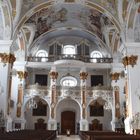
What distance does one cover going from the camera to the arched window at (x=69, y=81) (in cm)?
2741

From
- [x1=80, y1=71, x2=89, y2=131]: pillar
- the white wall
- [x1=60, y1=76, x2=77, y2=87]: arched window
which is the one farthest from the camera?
the white wall

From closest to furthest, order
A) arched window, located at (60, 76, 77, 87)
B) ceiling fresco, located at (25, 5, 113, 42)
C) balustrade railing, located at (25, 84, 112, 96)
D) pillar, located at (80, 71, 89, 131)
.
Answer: ceiling fresco, located at (25, 5, 113, 42)
pillar, located at (80, 71, 89, 131)
balustrade railing, located at (25, 84, 112, 96)
arched window, located at (60, 76, 77, 87)

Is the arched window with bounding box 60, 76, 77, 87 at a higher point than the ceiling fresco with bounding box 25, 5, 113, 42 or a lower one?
lower

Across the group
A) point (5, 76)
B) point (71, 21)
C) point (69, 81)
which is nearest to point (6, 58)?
point (5, 76)

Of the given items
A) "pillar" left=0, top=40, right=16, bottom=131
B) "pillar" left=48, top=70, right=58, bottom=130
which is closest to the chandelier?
"pillar" left=48, top=70, right=58, bottom=130

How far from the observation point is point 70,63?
2520 centimetres

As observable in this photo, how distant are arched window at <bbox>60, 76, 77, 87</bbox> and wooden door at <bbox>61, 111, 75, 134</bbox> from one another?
3.06 m

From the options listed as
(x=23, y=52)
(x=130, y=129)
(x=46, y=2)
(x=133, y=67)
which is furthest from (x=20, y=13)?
(x=130, y=129)

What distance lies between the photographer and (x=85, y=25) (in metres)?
24.7

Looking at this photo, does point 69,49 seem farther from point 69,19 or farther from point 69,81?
point 69,19

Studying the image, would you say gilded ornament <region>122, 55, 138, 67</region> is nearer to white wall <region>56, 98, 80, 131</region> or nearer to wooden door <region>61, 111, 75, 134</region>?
white wall <region>56, 98, 80, 131</region>

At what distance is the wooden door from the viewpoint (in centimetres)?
2747

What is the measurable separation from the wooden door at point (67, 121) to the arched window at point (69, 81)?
3055mm

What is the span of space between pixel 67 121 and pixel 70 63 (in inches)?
256
